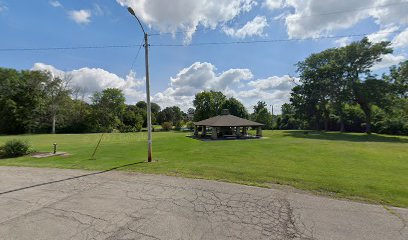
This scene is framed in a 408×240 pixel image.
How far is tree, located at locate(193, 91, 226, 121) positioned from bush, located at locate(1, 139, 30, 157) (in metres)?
48.8

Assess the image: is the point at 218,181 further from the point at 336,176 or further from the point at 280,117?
the point at 280,117

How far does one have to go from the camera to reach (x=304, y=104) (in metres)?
48.2

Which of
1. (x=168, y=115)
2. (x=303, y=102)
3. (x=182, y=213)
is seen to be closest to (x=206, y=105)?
(x=303, y=102)

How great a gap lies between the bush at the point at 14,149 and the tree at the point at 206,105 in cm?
4883

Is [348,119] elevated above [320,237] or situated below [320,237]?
above

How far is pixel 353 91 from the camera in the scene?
37.3 meters

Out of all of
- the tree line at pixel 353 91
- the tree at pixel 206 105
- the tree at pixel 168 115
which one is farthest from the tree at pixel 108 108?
the tree line at pixel 353 91

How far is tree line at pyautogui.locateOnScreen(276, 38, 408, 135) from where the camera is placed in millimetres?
35031

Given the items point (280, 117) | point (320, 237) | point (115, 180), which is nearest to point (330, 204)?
point (320, 237)

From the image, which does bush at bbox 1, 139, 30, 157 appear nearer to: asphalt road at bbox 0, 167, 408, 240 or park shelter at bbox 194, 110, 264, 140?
asphalt road at bbox 0, 167, 408, 240

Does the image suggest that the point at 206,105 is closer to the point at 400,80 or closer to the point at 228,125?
the point at 228,125

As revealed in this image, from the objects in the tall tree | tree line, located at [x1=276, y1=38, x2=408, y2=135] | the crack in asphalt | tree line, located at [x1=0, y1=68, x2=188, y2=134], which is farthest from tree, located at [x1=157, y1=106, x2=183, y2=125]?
the crack in asphalt

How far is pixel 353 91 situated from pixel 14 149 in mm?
47737

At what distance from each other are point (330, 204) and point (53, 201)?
7413mm
